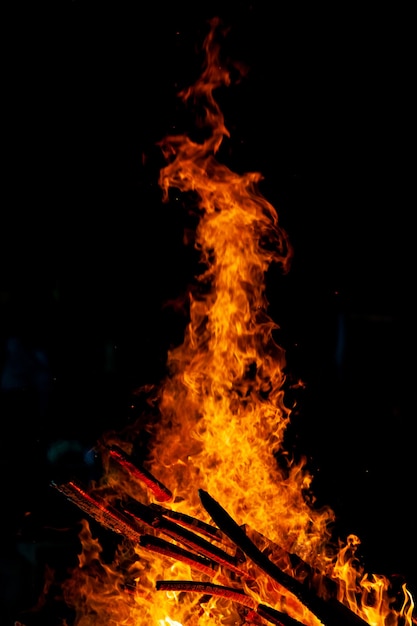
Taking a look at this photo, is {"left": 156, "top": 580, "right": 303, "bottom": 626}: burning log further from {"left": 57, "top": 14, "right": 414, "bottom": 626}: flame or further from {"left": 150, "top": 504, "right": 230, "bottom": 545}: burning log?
{"left": 150, "top": 504, "right": 230, "bottom": 545}: burning log

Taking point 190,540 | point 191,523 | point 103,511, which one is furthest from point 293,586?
point 103,511

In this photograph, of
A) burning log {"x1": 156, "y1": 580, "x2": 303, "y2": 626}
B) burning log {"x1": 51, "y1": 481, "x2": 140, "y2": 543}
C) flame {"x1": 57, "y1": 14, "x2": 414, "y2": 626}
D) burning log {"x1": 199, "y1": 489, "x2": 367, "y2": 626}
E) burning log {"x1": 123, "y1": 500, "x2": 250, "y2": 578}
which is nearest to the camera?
burning log {"x1": 199, "y1": 489, "x2": 367, "y2": 626}

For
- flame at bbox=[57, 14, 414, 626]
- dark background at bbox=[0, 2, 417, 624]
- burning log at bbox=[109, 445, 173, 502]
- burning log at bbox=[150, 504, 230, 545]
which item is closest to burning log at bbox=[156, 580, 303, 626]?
flame at bbox=[57, 14, 414, 626]

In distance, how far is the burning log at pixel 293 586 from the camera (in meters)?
2.25

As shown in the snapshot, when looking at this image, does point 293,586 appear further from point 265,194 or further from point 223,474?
point 265,194

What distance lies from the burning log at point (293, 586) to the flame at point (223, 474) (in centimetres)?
20

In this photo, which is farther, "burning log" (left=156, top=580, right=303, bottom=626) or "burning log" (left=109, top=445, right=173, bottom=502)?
"burning log" (left=109, top=445, right=173, bottom=502)

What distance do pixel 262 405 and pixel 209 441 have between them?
47 cm

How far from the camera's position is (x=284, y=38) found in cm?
667

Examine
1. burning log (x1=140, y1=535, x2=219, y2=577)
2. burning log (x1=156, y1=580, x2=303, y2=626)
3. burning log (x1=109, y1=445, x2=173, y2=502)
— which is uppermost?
burning log (x1=109, y1=445, x2=173, y2=502)

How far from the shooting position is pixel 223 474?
12.2 feet

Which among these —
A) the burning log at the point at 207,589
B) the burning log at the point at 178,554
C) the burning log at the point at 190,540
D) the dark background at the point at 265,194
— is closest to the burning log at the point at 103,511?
the burning log at the point at 190,540

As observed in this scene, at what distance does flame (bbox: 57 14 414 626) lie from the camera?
293 centimetres

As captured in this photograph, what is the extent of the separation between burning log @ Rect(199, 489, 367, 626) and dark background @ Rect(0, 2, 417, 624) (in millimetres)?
3418
